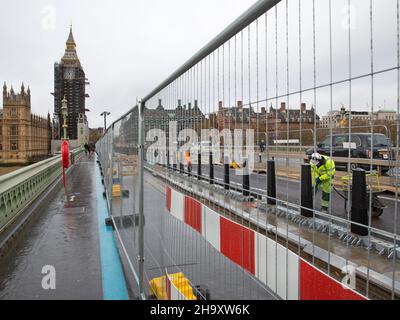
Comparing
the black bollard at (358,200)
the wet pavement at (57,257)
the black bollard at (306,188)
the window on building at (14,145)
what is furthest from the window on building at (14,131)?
the black bollard at (358,200)

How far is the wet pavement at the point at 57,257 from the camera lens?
3.84 metres

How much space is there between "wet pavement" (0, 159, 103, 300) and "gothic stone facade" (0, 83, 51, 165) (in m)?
63.3

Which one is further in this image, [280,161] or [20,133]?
[20,133]

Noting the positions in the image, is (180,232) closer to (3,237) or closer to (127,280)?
(127,280)

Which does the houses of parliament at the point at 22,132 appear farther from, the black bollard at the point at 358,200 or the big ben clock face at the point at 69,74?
the black bollard at the point at 358,200

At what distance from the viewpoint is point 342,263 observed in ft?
4.44

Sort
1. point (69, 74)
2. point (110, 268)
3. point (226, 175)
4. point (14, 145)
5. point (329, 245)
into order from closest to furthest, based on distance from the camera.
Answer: point (329, 245) → point (226, 175) → point (110, 268) → point (14, 145) → point (69, 74)

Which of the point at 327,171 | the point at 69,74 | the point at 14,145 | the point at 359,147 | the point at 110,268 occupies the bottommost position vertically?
the point at 110,268

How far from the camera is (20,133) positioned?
65812mm

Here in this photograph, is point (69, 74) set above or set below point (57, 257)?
above

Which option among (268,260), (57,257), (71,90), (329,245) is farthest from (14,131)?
(329,245)

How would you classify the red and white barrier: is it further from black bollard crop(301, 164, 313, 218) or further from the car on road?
the car on road

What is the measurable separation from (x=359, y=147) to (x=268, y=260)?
26.4 inches

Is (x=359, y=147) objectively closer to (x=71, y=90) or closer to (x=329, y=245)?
(x=329, y=245)
